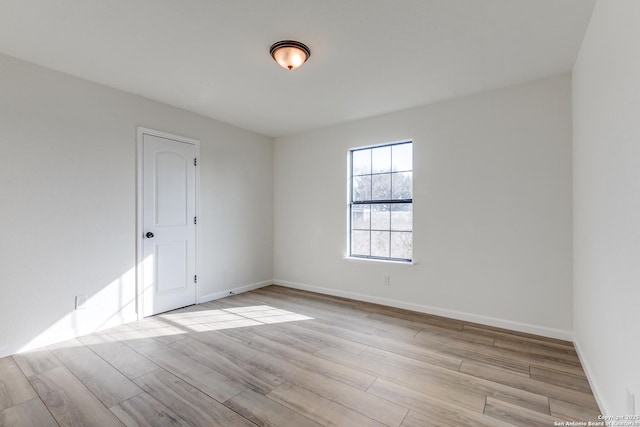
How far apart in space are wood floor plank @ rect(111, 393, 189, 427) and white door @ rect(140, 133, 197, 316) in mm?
1781

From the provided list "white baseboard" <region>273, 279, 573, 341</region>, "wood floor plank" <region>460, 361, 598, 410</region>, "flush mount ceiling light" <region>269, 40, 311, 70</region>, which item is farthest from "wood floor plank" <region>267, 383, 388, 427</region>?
"flush mount ceiling light" <region>269, 40, 311, 70</region>

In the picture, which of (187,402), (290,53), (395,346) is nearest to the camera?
(187,402)

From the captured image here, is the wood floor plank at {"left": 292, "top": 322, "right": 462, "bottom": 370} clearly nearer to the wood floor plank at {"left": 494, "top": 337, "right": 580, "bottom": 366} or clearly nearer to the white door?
the wood floor plank at {"left": 494, "top": 337, "right": 580, "bottom": 366}

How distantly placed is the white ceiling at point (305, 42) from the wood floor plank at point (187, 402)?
2.62m

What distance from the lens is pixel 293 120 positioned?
4.20 m

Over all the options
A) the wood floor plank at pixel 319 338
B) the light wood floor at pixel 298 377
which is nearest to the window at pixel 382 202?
the light wood floor at pixel 298 377

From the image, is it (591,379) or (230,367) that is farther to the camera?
(230,367)

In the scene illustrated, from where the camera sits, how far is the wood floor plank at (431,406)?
5.58ft

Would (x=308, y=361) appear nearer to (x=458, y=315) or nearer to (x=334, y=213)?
(x=458, y=315)

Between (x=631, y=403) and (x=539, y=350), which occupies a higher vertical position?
(x=631, y=403)

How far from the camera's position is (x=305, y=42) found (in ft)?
7.50

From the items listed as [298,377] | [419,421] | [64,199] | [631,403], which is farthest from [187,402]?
[631,403]

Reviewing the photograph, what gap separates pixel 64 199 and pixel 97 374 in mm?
1686

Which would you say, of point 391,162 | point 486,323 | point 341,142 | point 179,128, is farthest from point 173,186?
point 486,323
